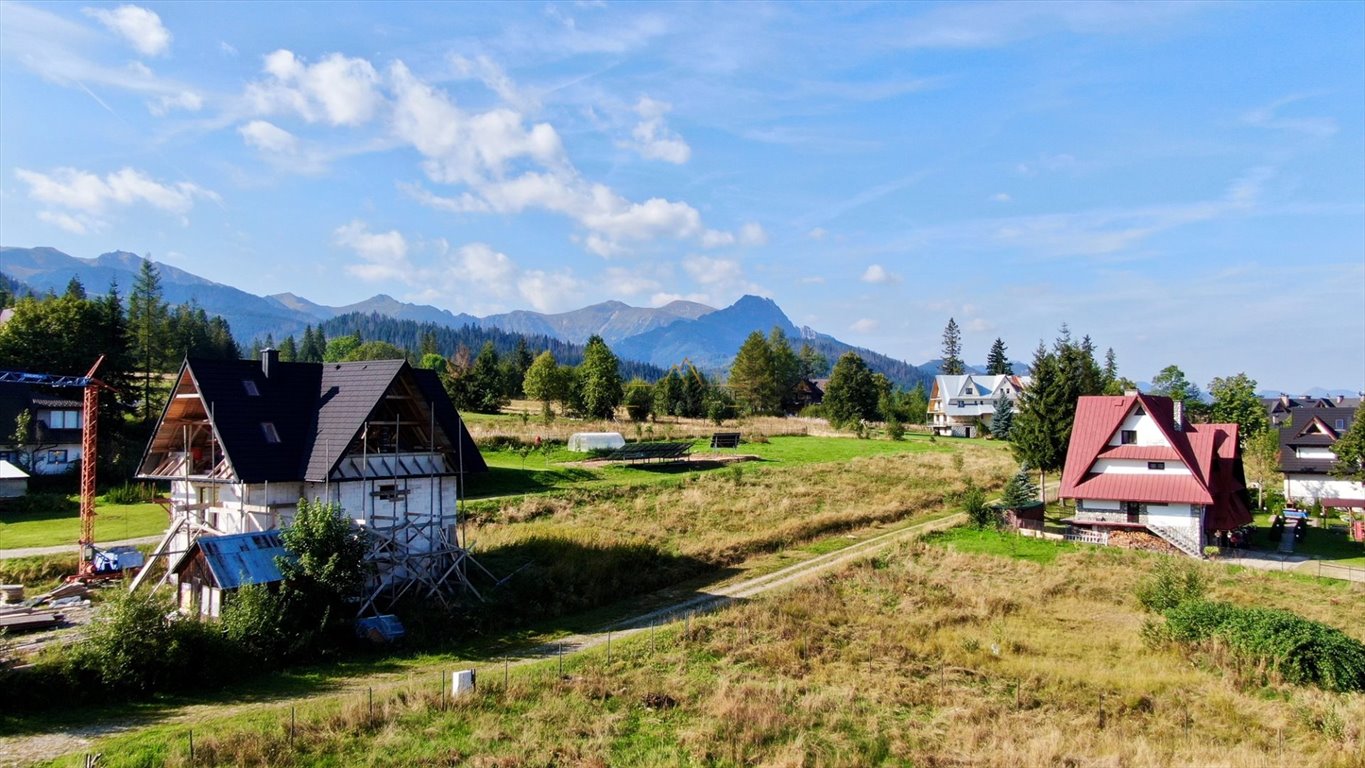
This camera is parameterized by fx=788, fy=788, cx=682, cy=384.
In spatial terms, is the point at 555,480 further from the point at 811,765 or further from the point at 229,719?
the point at 811,765

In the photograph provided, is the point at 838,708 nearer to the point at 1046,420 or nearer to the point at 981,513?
the point at 981,513

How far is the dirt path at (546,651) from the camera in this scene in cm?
1647

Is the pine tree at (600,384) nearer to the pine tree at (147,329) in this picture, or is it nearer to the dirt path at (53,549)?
the pine tree at (147,329)

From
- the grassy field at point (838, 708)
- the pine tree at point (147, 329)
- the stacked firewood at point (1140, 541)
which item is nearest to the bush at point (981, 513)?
the stacked firewood at point (1140, 541)

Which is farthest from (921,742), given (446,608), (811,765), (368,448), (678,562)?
(368,448)

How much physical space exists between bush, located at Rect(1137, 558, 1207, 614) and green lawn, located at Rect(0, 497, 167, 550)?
136 feet

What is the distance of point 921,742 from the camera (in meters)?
17.6

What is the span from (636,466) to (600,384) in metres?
29.2

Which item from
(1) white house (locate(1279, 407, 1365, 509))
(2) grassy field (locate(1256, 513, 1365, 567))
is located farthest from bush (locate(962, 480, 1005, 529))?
(1) white house (locate(1279, 407, 1365, 509))

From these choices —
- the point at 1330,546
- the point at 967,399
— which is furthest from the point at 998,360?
the point at 1330,546

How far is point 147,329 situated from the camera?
6462 cm

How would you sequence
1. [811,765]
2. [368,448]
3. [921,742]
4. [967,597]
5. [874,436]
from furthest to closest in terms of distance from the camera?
1. [874,436]
2. [967,597]
3. [368,448]
4. [921,742]
5. [811,765]

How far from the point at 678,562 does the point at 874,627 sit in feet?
36.0

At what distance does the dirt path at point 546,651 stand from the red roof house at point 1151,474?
734cm
